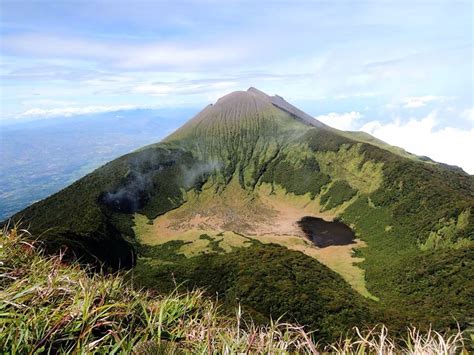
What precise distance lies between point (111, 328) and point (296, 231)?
442ft

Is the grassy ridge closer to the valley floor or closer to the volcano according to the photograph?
the volcano

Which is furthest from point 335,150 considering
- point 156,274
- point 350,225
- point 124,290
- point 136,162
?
point 124,290

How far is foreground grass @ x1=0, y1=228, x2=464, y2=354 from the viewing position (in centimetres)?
400

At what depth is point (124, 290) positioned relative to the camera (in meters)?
6.18

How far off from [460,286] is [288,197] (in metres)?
108

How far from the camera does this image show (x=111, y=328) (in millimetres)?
4598

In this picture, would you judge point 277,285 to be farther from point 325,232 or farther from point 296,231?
point 325,232

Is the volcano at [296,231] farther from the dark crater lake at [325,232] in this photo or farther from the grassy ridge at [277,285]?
the dark crater lake at [325,232]

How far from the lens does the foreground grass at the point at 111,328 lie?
4.00m

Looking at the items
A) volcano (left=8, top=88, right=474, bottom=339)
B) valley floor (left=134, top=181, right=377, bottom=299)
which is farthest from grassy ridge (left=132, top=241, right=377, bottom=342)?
valley floor (left=134, top=181, right=377, bottom=299)

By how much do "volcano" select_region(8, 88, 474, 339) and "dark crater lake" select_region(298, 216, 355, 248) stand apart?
7.92 ft

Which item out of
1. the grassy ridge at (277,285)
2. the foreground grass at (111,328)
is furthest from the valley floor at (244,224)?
the foreground grass at (111,328)

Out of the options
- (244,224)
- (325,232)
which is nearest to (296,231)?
(325,232)

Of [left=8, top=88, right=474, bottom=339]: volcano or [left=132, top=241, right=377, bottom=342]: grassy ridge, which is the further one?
[left=8, top=88, right=474, bottom=339]: volcano
